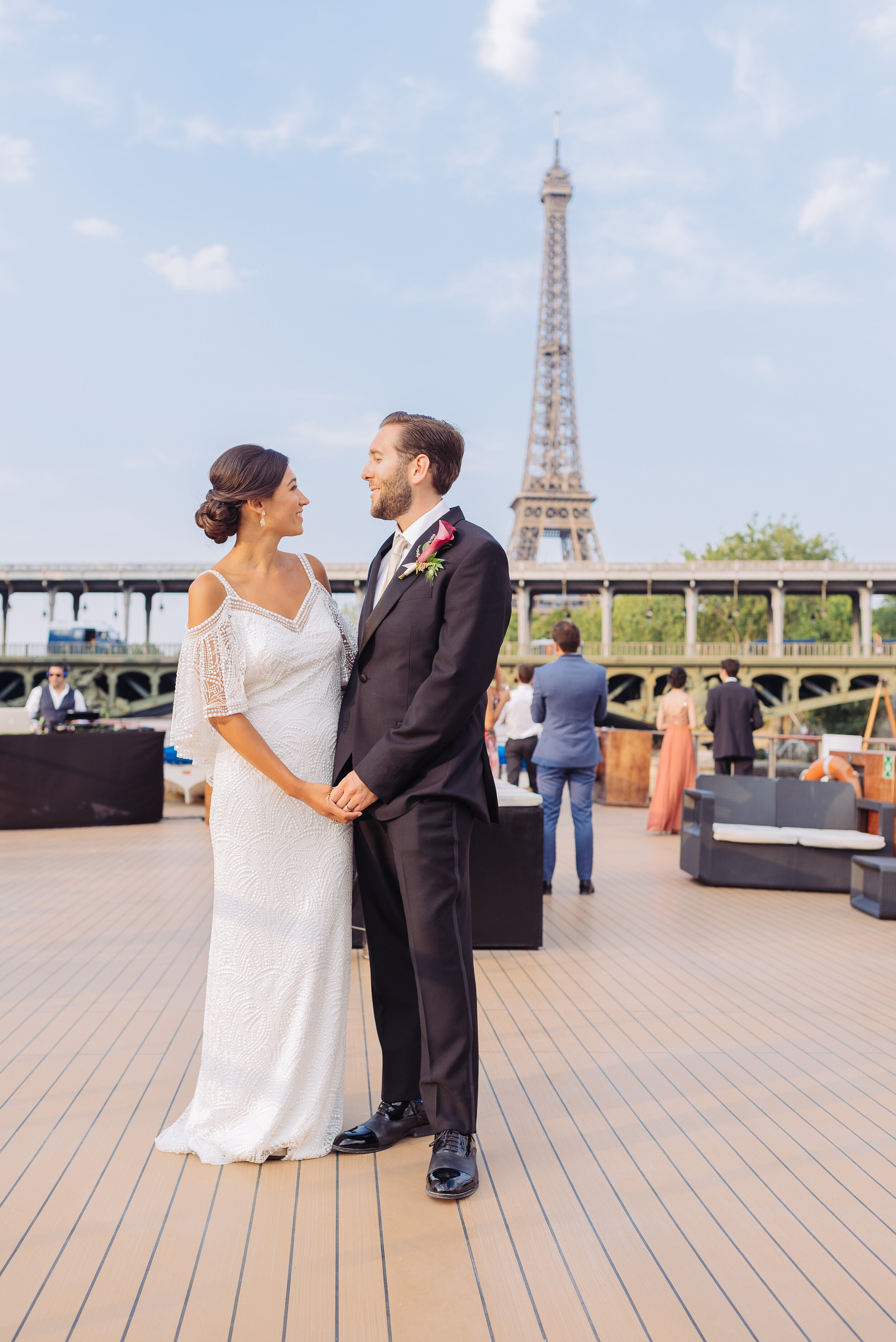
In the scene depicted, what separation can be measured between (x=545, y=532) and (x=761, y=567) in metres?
19.6

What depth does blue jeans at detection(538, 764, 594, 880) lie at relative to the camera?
7.06 metres

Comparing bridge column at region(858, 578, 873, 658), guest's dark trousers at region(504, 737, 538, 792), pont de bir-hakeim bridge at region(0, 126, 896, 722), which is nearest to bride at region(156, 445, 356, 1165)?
guest's dark trousers at region(504, 737, 538, 792)

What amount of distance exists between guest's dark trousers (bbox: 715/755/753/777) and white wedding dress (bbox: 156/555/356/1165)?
314 inches

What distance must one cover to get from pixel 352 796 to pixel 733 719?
317 inches

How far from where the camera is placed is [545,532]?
74.1 meters

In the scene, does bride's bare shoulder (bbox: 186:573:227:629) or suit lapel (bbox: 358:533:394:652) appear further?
suit lapel (bbox: 358:533:394:652)

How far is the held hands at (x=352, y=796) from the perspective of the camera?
2.64m

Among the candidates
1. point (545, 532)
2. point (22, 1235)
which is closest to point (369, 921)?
point (22, 1235)

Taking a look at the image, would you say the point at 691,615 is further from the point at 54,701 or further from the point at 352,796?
the point at 352,796

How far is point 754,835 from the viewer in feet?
24.9

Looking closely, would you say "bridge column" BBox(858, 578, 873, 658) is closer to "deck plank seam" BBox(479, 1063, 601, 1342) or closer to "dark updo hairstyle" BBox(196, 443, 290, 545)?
"deck plank seam" BBox(479, 1063, 601, 1342)

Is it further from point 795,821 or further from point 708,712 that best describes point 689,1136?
point 708,712

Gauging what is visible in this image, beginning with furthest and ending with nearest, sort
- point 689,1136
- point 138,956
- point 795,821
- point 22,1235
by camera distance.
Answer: point 795,821, point 138,956, point 689,1136, point 22,1235

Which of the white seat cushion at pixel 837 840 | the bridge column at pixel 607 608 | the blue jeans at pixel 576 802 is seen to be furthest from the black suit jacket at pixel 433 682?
the bridge column at pixel 607 608
